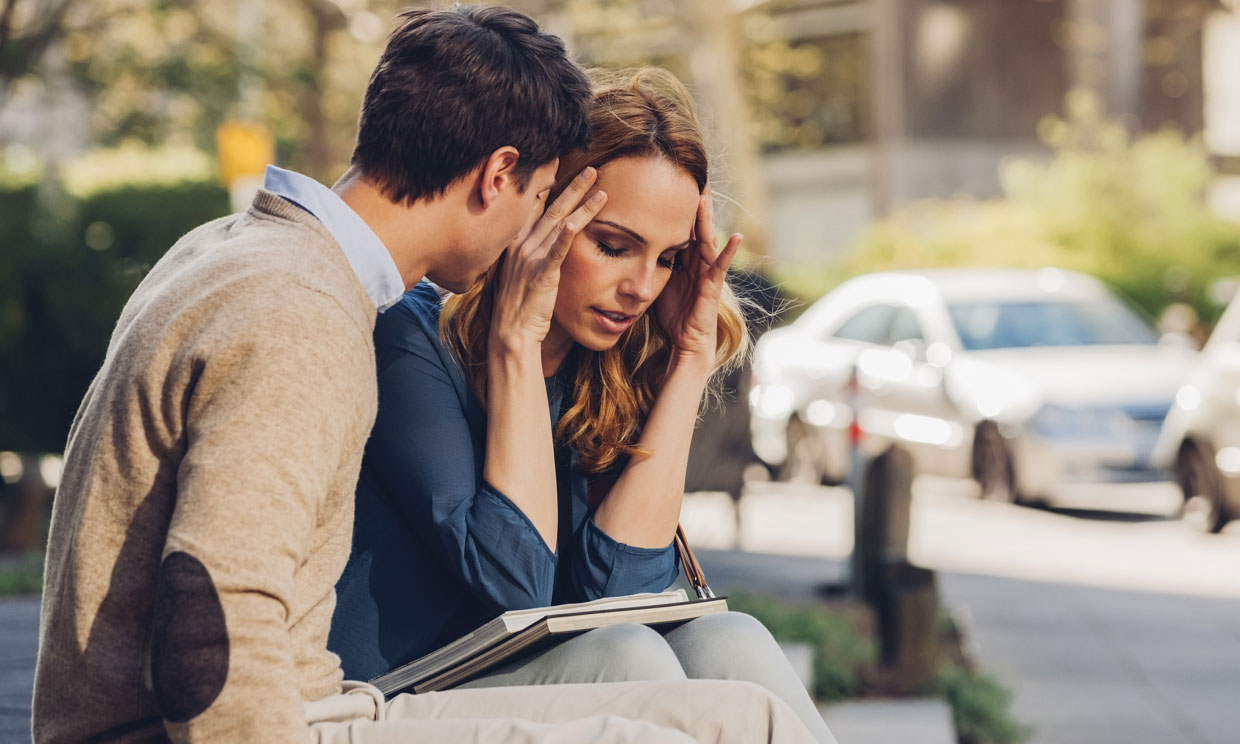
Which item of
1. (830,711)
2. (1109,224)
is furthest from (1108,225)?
(830,711)

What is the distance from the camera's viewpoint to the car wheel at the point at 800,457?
41.7 feet

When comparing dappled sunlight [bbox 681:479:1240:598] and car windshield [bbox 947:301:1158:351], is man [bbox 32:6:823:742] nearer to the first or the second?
dappled sunlight [bbox 681:479:1240:598]

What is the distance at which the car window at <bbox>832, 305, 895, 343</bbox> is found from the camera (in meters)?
12.5

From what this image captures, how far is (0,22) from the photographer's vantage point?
9562 mm

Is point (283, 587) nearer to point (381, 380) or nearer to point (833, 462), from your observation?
point (381, 380)

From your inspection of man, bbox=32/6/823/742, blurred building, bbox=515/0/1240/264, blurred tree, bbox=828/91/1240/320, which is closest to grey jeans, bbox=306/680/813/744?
man, bbox=32/6/823/742

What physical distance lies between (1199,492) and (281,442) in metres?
8.90

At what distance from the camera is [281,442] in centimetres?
178

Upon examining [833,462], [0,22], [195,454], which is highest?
[0,22]

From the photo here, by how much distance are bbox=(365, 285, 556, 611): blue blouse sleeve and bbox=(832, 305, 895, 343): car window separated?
10060mm

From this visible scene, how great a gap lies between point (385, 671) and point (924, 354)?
9.64 meters

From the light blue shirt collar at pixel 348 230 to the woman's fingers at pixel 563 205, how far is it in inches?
25.9

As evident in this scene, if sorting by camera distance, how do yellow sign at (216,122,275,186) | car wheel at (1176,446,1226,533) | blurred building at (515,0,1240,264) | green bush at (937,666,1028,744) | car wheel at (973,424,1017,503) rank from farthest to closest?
blurred building at (515,0,1240,264) < yellow sign at (216,122,275,186) < car wheel at (973,424,1017,503) < car wheel at (1176,446,1226,533) < green bush at (937,666,1028,744)

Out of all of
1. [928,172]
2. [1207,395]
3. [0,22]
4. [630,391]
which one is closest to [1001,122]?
[928,172]
